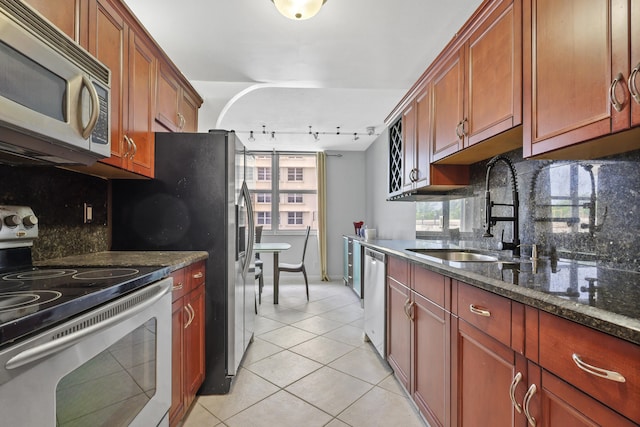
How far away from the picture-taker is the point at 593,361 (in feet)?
2.32

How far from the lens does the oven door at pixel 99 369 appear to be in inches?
27.9

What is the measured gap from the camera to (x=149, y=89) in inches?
80.9

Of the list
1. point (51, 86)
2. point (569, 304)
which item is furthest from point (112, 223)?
point (569, 304)

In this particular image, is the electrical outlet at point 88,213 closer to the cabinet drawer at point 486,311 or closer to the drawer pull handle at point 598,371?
the cabinet drawer at point 486,311

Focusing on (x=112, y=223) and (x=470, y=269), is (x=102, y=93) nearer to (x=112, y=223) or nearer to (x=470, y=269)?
(x=112, y=223)

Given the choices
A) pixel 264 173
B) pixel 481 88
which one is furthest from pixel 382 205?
pixel 481 88

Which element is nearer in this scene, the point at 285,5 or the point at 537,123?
the point at 537,123

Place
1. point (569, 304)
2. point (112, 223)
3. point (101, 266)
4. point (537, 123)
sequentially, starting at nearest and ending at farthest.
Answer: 1. point (569, 304)
2. point (537, 123)
3. point (101, 266)
4. point (112, 223)

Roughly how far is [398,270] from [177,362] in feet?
4.54

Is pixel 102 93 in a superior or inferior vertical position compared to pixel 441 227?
superior

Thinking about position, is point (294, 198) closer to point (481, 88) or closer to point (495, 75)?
point (481, 88)

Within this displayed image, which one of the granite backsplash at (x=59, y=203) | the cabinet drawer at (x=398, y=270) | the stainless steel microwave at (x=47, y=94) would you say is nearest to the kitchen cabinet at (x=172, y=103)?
the granite backsplash at (x=59, y=203)

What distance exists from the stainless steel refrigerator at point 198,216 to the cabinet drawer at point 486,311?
1.42 m

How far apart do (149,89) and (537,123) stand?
2163 mm
